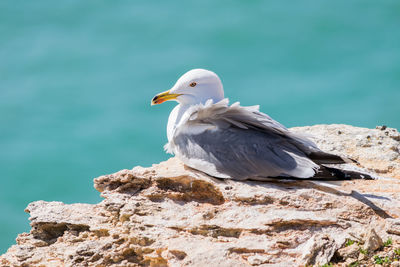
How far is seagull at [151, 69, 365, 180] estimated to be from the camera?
4699mm

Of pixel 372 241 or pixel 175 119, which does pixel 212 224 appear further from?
pixel 175 119

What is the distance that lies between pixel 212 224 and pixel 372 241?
115 centimetres

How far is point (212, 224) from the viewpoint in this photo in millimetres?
4340

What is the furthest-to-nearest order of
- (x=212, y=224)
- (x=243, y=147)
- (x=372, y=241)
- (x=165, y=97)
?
(x=165, y=97), (x=243, y=147), (x=212, y=224), (x=372, y=241)

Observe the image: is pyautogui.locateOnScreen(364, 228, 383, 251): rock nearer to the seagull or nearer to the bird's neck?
the seagull

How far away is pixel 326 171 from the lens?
15.3ft

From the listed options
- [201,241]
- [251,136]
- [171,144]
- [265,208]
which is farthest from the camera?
[171,144]

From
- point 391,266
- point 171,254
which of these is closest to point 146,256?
point 171,254

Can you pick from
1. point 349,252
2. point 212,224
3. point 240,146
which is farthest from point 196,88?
point 349,252

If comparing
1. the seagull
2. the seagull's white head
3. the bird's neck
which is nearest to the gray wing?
the seagull

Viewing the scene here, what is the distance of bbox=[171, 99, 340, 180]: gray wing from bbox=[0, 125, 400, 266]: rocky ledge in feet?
0.40

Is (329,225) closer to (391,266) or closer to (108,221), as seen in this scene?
(391,266)

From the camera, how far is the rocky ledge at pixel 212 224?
404 centimetres

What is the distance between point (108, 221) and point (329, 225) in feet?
5.63
